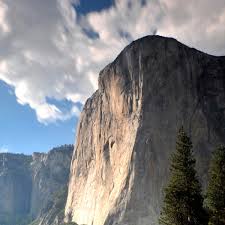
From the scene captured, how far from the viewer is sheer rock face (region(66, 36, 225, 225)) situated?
300 ft

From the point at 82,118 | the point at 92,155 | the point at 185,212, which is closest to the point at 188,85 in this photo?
the point at 92,155

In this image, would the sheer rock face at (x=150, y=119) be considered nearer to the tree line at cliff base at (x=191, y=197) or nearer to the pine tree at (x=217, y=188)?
the pine tree at (x=217, y=188)

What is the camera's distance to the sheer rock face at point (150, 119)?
91.4 m

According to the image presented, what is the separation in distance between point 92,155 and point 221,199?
85.4 metres

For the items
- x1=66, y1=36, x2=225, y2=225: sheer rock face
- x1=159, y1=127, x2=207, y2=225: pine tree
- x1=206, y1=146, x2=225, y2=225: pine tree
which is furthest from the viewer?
x1=66, y1=36, x2=225, y2=225: sheer rock face

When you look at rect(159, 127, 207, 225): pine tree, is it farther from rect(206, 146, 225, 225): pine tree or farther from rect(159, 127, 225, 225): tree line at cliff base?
rect(206, 146, 225, 225): pine tree

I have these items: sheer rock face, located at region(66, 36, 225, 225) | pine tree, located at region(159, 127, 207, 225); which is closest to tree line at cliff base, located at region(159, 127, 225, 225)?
pine tree, located at region(159, 127, 207, 225)

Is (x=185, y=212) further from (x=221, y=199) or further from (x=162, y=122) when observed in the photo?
(x=162, y=122)

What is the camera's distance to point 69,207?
141 metres

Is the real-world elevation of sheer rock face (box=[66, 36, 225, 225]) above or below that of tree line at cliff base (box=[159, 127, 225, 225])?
above

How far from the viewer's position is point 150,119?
9538 cm

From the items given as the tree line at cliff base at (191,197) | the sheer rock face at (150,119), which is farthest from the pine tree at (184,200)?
the sheer rock face at (150,119)

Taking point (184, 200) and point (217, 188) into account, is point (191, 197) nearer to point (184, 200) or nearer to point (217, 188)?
point (184, 200)

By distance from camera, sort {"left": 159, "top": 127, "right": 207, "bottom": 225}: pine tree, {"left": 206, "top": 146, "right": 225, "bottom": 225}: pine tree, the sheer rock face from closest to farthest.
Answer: {"left": 159, "top": 127, "right": 207, "bottom": 225}: pine tree → {"left": 206, "top": 146, "right": 225, "bottom": 225}: pine tree → the sheer rock face
